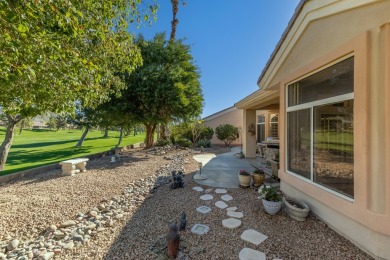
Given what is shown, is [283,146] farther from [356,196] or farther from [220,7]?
[220,7]

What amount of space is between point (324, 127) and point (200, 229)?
3.73m

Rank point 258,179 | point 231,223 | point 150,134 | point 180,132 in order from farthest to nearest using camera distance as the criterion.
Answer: point 180,132 → point 150,134 → point 258,179 → point 231,223

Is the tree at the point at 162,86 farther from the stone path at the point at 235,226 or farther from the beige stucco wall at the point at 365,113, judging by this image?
the beige stucco wall at the point at 365,113

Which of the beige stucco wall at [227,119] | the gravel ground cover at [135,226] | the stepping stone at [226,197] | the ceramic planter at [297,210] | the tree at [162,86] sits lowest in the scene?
the gravel ground cover at [135,226]

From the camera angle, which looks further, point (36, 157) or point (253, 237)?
point (36, 157)

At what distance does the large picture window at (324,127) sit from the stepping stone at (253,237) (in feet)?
6.19

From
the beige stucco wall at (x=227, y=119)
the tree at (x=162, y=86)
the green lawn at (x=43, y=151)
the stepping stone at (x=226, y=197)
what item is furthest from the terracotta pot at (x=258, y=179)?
the beige stucco wall at (x=227, y=119)

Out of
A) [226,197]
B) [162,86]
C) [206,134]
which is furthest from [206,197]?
[206,134]

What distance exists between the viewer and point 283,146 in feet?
19.1

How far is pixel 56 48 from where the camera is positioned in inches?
130

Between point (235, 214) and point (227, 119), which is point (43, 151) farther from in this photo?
point (235, 214)

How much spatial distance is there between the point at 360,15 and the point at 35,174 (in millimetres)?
13616

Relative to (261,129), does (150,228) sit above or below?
below

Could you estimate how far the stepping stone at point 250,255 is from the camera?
10.3 ft
